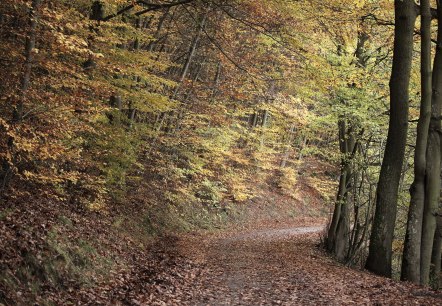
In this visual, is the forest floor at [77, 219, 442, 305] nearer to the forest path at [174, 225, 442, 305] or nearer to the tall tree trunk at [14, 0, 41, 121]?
the forest path at [174, 225, 442, 305]

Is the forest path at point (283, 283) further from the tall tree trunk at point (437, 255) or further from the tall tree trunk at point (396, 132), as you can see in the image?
the tall tree trunk at point (437, 255)

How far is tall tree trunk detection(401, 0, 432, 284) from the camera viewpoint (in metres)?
10.9

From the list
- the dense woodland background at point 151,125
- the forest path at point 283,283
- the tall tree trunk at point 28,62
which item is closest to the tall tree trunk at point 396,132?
the dense woodland background at point 151,125

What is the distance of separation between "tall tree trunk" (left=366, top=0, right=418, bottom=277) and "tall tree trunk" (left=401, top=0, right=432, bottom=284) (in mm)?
329

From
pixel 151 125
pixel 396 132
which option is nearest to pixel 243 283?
pixel 396 132

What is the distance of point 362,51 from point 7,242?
14.5 meters

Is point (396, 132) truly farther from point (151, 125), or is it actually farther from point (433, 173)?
point (151, 125)

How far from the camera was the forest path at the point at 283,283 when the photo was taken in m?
8.27

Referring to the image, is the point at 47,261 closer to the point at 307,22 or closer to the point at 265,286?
the point at 265,286

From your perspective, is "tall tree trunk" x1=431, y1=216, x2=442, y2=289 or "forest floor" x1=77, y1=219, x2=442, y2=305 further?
"tall tree trunk" x1=431, y1=216, x2=442, y2=289

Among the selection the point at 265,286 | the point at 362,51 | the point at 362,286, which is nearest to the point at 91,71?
the point at 265,286

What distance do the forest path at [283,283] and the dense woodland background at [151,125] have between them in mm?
1786

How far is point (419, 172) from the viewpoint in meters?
11.0

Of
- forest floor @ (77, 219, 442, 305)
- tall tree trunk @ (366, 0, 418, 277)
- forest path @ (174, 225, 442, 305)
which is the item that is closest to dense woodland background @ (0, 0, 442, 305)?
tall tree trunk @ (366, 0, 418, 277)
